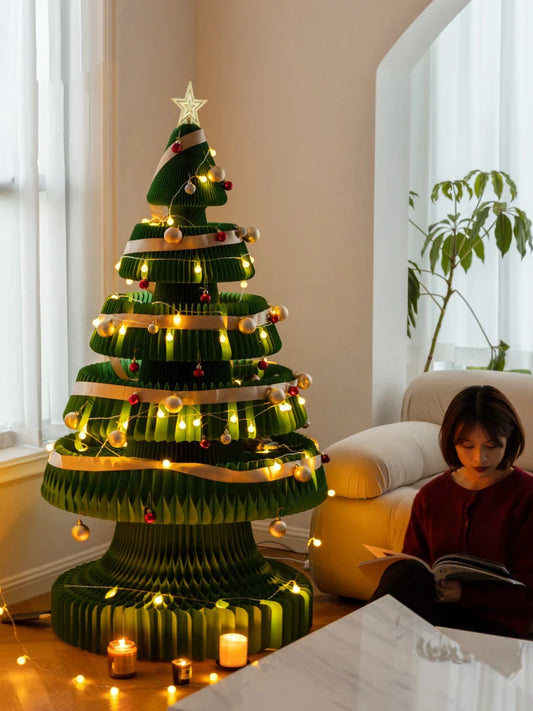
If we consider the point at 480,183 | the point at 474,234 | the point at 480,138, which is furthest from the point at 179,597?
the point at 480,138

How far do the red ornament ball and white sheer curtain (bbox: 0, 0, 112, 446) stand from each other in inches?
31.0

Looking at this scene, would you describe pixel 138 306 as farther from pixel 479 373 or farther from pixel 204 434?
pixel 479 373

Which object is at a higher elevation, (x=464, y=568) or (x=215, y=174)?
(x=215, y=174)

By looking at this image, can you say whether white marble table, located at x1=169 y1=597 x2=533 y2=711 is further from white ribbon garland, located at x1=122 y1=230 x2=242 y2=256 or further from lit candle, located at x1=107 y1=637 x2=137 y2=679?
white ribbon garland, located at x1=122 y1=230 x2=242 y2=256

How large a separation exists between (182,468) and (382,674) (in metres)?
1.20

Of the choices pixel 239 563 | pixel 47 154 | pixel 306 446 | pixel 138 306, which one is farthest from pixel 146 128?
pixel 239 563

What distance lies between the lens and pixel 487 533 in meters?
2.30

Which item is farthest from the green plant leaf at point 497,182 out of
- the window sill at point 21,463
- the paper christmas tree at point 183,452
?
the window sill at point 21,463

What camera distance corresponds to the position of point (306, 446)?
2980 mm

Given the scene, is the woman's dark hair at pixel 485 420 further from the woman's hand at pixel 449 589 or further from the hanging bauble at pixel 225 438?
the hanging bauble at pixel 225 438

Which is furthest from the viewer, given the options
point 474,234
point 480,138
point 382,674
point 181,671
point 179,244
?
point 480,138

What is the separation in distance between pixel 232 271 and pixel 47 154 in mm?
914

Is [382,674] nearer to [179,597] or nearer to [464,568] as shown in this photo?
[464,568]

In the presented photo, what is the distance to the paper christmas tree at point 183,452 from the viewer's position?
106 inches
